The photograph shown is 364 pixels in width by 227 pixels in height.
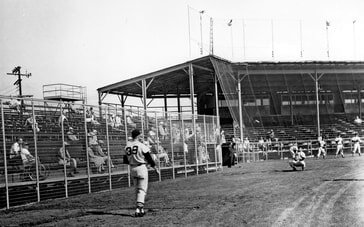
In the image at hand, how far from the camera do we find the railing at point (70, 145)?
12492 mm

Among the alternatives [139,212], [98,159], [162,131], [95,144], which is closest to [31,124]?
[95,144]

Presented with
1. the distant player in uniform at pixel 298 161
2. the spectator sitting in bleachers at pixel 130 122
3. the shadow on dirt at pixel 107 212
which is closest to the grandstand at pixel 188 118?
the spectator sitting in bleachers at pixel 130 122

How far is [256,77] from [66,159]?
34746 mm

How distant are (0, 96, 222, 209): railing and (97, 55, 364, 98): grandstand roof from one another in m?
14.5

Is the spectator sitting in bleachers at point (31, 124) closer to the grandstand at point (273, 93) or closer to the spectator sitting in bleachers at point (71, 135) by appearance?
the spectator sitting in bleachers at point (71, 135)

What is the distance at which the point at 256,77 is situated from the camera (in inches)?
1857

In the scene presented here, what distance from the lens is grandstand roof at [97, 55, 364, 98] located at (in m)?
37.0

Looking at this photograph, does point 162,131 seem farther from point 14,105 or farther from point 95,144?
point 14,105

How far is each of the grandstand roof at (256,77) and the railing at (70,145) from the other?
1455 cm

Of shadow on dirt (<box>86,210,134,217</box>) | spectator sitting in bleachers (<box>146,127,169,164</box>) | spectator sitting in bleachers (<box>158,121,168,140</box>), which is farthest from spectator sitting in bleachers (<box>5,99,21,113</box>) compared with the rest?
spectator sitting in bleachers (<box>158,121,168,140</box>)

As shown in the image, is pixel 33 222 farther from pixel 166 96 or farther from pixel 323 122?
pixel 323 122

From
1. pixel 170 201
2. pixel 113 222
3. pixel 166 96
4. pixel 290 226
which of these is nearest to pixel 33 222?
pixel 113 222

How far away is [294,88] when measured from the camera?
50.9 meters

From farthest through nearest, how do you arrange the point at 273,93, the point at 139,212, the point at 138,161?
the point at 273,93, the point at 138,161, the point at 139,212
